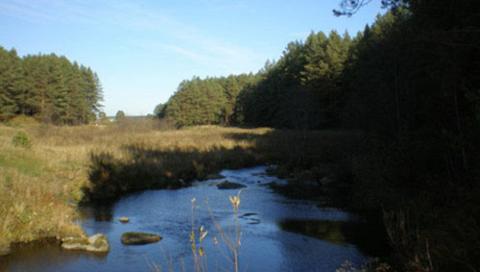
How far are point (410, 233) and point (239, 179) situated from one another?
1456cm

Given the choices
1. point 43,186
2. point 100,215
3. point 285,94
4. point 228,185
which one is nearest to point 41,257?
point 100,215

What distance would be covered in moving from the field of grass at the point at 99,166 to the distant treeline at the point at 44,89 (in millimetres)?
23178

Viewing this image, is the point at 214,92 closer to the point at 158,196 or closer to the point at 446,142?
the point at 158,196

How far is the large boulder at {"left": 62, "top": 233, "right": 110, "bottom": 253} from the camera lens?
10.4 meters

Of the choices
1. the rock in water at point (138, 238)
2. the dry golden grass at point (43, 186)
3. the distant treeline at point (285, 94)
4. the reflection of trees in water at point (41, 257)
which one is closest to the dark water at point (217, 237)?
the reflection of trees in water at point (41, 257)

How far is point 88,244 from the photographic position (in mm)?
10547

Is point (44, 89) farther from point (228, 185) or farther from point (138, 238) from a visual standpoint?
point (138, 238)

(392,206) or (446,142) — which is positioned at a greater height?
(446,142)

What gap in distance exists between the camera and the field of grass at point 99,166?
11.3 metres

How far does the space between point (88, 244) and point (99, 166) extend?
9496 mm

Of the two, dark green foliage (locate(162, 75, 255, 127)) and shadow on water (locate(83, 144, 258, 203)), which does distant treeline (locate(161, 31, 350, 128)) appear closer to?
dark green foliage (locate(162, 75, 255, 127))

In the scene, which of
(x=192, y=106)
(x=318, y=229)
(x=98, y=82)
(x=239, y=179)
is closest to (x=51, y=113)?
(x=98, y=82)

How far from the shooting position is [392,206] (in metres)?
12.7

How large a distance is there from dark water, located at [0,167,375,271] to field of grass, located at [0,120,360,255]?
0.99m
